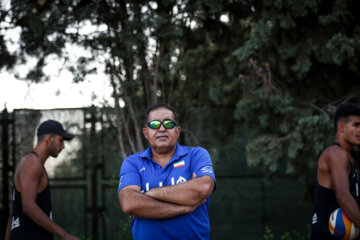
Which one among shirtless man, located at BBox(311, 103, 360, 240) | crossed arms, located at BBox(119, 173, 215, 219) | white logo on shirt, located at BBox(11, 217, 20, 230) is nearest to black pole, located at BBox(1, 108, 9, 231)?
white logo on shirt, located at BBox(11, 217, 20, 230)

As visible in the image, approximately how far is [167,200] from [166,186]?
117 mm

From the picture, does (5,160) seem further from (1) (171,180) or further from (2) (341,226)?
(2) (341,226)

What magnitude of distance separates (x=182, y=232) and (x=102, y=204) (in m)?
4.51

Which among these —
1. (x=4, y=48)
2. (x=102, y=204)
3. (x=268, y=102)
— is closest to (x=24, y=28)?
(x=4, y=48)

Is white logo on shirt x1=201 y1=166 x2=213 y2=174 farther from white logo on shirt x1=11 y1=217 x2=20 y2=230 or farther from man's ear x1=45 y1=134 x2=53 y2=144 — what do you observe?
white logo on shirt x1=11 y1=217 x2=20 y2=230

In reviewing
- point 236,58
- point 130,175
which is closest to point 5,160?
point 236,58

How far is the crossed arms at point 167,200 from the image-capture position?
9.65 ft

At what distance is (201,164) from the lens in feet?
10.5

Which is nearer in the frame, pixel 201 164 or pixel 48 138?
pixel 201 164

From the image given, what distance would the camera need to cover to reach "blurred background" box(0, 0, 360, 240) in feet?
18.4

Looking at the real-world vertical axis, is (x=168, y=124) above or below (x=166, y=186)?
above

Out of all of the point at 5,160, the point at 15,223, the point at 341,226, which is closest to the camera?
the point at 341,226

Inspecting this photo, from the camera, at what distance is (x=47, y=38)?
5.67 m

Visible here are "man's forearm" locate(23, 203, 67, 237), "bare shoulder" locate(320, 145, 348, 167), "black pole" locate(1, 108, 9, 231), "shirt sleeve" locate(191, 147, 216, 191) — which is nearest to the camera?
"shirt sleeve" locate(191, 147, 216, 191)
